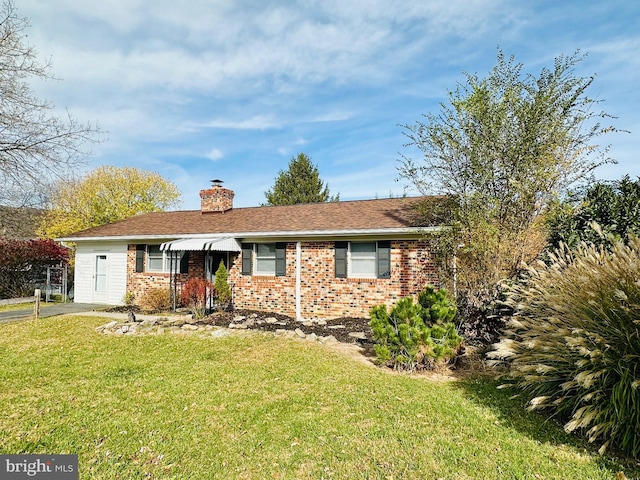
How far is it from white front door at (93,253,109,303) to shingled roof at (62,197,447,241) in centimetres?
107

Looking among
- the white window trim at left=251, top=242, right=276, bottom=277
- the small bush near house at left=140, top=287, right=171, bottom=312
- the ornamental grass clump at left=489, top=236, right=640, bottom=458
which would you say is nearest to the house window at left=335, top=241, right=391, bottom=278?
the white window trim at left=251, top=242, right=276, bottom=277

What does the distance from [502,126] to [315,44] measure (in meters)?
5.47

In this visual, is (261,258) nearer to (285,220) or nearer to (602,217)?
(285,220)

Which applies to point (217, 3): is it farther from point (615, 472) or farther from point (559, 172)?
point (615, 472)

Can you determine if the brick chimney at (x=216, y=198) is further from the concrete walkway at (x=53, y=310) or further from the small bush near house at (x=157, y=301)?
the concrete walkway at (x=53, y=310)

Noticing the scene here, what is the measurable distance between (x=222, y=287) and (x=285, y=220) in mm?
3273

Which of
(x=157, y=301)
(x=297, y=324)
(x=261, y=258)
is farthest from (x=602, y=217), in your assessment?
(x=157, y=301)

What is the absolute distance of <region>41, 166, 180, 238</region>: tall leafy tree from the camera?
24.3 m

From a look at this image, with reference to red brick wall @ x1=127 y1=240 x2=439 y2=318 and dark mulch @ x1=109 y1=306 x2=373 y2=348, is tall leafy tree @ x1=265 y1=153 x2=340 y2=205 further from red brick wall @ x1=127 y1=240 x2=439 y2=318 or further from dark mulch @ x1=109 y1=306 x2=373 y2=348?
dark mulch @ x1=109 y1=306 x2=373 y2=348

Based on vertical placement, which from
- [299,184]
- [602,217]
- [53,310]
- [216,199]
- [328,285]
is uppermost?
[299,184]

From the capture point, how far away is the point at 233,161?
2342 centimetres

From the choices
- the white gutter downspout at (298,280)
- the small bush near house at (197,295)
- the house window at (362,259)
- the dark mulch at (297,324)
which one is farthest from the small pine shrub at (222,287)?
the house window at (362,259)

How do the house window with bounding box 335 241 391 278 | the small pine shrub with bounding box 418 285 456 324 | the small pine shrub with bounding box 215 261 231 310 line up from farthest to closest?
the small pine shrub with bounding box 215 261 231 310 < the house window with bounding box 335 241 391 278 < the small pine shrub with bounding box 418 285 456 324

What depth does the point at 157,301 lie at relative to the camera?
1327 cm
